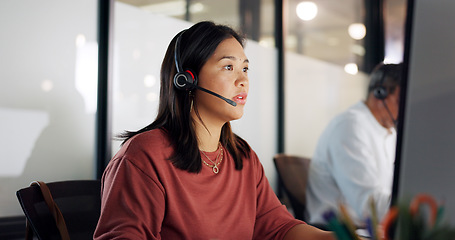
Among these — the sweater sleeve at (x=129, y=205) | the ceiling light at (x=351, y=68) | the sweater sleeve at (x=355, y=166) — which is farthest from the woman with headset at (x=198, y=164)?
the ceiling light at (x=351, y=68)

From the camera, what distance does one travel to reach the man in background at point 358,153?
2.06 m

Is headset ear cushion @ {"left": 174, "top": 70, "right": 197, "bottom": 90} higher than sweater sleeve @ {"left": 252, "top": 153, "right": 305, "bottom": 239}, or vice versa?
headset ear cushion @ {"left": 174, "top": 70, "right": 197, "bottom": 90}

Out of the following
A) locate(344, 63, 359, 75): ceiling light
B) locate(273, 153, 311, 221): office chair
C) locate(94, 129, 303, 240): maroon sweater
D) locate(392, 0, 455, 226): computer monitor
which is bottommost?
locate(273, 153, 311, 221): office chair

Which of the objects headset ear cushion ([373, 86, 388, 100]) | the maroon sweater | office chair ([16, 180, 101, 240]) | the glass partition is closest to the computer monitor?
the maroon sweater

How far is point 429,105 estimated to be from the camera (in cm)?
68

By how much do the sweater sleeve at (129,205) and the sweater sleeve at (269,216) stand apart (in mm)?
327

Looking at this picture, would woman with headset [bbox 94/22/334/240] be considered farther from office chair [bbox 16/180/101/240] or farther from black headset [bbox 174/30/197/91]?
office chair [bbox 16/180/101/240]

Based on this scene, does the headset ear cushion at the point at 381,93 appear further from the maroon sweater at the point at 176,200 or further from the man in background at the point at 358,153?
the maroon sweater at the point at 176,200

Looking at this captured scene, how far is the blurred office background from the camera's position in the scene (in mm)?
1733

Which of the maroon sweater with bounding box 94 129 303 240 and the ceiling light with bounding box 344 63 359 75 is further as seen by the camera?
the ceiling light with bounding box 344 63 359 75

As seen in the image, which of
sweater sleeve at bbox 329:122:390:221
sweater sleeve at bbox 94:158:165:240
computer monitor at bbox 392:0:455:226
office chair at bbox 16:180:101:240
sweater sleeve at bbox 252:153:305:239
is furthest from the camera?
sweater sleeve at bbox 329:122:390:221

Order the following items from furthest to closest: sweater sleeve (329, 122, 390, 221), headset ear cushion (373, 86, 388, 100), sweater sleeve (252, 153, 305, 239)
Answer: headset ear cushion (373, 86, 388, 100) → sweater sleeve (329, 122, 390, 221) → sweater sleeve (252, 153, 305, 239)

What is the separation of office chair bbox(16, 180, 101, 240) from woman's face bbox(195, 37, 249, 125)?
0.40 metres

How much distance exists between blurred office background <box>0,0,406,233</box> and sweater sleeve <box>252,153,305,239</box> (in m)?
0.83
